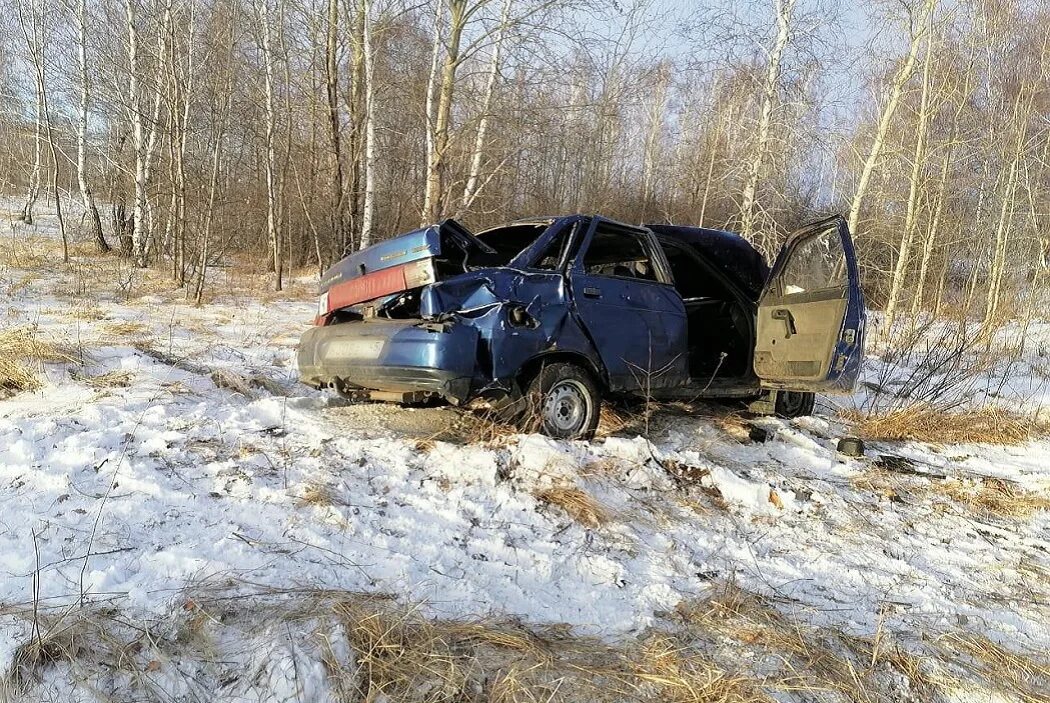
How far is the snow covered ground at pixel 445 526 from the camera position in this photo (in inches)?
80.7

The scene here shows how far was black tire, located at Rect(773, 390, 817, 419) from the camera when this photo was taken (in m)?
5.77

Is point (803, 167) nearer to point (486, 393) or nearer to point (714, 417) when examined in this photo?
point (714, 417)

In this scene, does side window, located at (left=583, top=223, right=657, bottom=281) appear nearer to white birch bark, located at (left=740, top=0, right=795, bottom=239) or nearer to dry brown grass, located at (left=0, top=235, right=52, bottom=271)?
white birch bark, located at (left=740, top=0, right=795, bottom=239)

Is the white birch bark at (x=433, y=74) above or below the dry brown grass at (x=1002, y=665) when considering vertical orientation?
above

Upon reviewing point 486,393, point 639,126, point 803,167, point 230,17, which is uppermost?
point 639,126

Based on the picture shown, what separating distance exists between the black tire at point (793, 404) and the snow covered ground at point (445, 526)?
0.83 meters

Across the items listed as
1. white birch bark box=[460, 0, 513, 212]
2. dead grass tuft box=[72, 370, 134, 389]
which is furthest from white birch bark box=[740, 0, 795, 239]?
dead grass tuft box=[72, 370, 134, 389]

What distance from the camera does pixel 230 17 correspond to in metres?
12.6

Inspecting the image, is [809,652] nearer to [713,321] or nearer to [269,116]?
[713,321]

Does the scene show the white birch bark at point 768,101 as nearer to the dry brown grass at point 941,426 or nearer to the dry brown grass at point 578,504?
the dry brown grass at point 941,426

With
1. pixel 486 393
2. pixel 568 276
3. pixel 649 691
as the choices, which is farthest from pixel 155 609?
pixel 568 276

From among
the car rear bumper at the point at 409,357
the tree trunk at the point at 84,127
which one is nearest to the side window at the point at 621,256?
the car rear bumper at the point at 409,357

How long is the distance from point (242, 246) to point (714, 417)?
1585 centimetres

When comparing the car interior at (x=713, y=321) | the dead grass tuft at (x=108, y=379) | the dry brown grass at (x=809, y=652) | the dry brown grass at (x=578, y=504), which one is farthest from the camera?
the car interior at (x=713, y=321)
